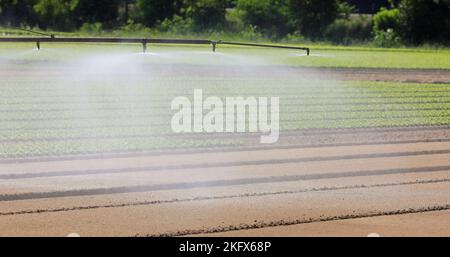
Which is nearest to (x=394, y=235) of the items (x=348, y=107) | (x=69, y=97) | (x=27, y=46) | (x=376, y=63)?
(x=348, y=107)

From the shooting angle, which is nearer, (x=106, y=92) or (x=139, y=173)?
(x=139, y=173)

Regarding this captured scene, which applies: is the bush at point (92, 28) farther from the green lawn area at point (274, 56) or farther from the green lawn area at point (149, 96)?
the green lawn area at point (149, 96)

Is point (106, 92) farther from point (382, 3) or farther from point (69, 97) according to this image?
point (382, 3)

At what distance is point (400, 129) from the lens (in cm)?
1213

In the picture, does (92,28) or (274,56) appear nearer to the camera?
(274,56)

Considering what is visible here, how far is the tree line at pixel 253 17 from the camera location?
132ft

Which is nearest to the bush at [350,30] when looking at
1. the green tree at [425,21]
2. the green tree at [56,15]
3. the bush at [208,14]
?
the green tree at [425,21]

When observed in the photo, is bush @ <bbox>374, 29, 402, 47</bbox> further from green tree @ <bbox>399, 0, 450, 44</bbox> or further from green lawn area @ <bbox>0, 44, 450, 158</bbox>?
green lawn area @ <bbox>0, 44, 450, 158</bbox>

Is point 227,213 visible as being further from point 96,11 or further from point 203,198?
point 96,11

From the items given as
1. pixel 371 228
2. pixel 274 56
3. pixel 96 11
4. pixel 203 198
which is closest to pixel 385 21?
pixel 274 56

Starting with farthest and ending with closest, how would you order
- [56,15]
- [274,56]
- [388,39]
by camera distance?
[56,15]
[388,39]
[274,56]

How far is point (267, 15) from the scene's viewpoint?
140 feet

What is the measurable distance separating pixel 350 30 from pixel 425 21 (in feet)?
12.7

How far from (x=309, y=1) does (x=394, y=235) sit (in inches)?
1405
